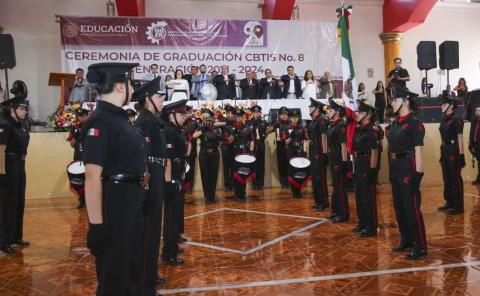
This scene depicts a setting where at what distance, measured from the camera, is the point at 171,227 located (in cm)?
452

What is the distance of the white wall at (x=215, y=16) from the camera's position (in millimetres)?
14555

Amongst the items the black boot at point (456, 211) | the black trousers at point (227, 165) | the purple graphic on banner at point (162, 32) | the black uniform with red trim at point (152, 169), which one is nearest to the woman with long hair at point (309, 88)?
the purple graphic on banner at point (162, 32)

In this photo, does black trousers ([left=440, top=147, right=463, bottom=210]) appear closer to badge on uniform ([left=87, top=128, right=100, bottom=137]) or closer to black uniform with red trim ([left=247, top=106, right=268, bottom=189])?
black uniform with red trim ([left=247, top=106, right=268, bottom=189])

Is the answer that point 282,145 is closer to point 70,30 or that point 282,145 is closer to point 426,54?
point 426,54

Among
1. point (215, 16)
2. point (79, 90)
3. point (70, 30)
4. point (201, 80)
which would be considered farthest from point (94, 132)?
point (215, 16)

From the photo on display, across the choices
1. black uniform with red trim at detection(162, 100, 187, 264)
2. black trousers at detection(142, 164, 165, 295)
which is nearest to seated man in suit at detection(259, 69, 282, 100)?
black uniform with red trim at detection(162, 100, 187, 264)

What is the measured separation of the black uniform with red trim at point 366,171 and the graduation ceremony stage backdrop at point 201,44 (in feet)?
29.3

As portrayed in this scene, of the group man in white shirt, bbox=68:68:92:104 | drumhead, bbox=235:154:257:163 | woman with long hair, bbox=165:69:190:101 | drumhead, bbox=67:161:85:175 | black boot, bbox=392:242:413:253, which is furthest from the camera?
man in white shirt, bbox=68:68:92:104

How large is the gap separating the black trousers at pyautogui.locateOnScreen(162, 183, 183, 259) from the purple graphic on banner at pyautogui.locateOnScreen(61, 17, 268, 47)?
9.87 metres

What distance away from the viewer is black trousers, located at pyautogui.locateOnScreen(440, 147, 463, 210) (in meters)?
7.01

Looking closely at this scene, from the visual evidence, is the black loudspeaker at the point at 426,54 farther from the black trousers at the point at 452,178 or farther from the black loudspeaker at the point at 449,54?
the black trousers at the point at 452,178

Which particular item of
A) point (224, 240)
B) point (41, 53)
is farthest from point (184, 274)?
point (41, 53)

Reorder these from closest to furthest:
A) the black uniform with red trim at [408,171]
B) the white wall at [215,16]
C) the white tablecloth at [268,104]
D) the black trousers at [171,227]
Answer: the black trousers at [171,227], the black uniform with red trim at [408,171], the white tablecloth at [268,104], the white wall at [215,16]

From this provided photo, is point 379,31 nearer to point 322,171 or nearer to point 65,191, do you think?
point 322,171
